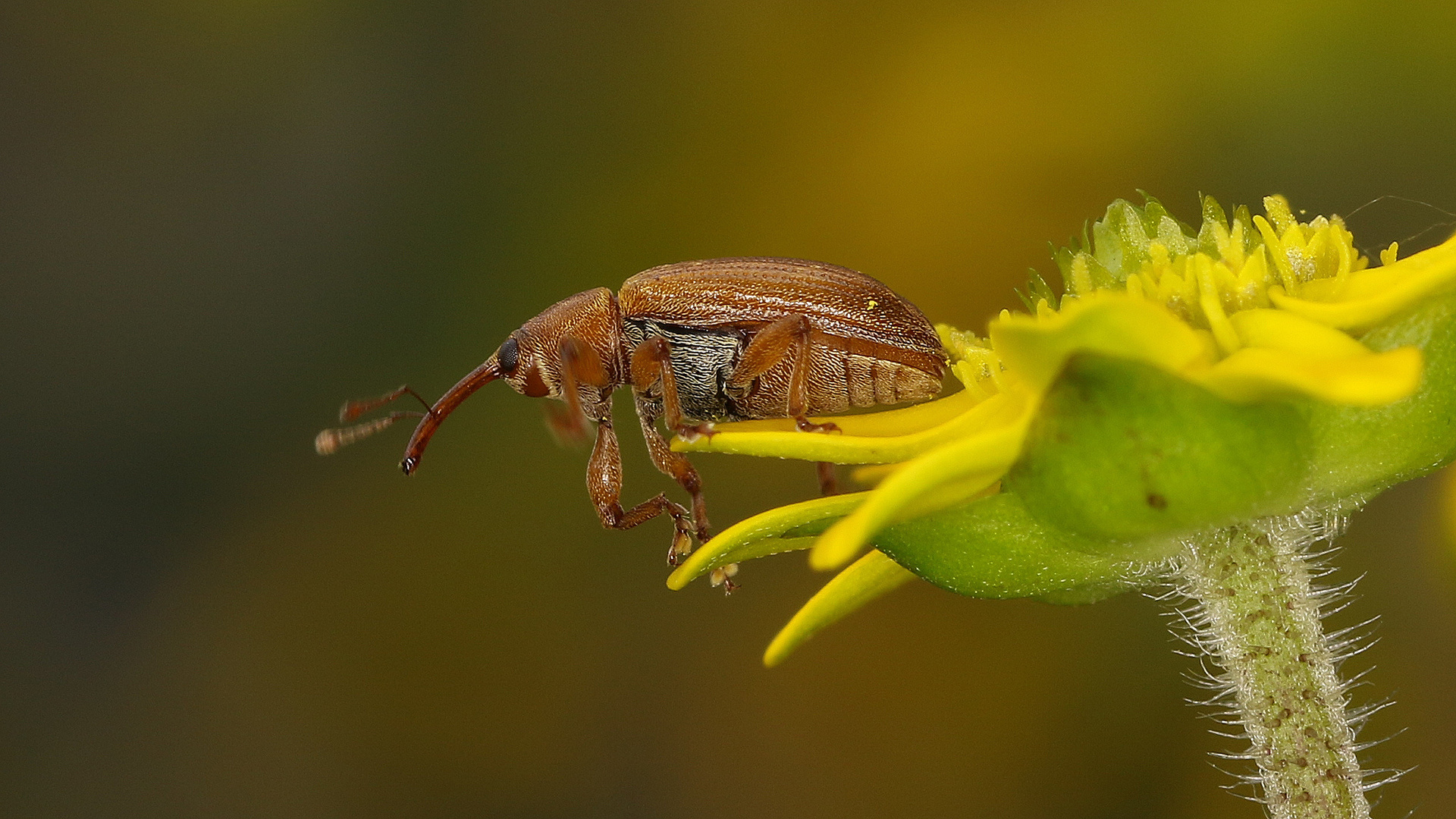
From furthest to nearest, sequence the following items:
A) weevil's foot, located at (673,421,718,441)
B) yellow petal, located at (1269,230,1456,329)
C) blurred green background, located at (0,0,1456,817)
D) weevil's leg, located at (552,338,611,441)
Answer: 1. blurred green background, located at (0,0,1456,817)
2. weevil's leg, located at (552,338,611,441)
3. weevil's foot, located at (673,421,718,441)
4. yellow petal, located at (1269,230,1456,329)

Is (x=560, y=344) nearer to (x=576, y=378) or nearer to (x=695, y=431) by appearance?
(x=576, y=378)

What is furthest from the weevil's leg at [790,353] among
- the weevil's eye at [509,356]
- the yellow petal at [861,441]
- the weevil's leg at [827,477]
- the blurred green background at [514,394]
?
the blurred green background at [514,394]

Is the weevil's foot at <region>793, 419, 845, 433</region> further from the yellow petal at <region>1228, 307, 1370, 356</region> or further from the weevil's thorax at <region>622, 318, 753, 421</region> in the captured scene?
the yellow petal at <region>1228, 307, 1370, 356</region>

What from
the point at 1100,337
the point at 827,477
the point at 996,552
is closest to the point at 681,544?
the point at 827,477

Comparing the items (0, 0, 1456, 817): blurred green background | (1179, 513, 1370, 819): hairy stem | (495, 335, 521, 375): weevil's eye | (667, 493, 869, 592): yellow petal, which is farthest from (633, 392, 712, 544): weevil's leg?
(0, 0, 1456, 817): blurred green background

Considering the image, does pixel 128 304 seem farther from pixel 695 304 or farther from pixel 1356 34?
pixel 1356 34

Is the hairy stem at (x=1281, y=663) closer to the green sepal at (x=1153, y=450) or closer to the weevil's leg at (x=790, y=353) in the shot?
the green sepal at (x=1153, y=450)
